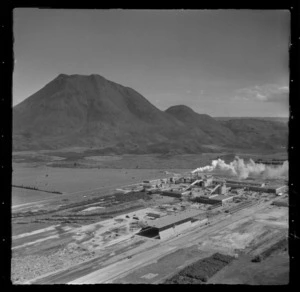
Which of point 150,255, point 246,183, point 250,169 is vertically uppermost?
point 250,169

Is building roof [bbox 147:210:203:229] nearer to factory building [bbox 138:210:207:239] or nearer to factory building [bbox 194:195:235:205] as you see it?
factory building [bbox 138:210:207:239]

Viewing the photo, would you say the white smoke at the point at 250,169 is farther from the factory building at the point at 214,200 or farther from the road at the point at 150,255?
the road at the point at 150,255

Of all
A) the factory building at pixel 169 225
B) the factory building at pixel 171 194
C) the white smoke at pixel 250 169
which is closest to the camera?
the factory building at pixel 169 225

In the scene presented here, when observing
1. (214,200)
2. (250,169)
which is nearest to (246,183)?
(250,169)

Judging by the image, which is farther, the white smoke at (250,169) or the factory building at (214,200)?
the white smoke at (250,169)

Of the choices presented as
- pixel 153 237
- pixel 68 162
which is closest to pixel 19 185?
pixel 68 162

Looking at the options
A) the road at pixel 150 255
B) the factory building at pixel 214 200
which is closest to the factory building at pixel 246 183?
the factory building at pixel 214 200

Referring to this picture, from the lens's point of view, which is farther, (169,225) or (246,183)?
(246,183)

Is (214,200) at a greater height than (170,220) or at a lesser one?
greater

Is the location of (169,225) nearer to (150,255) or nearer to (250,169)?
(150,255)
